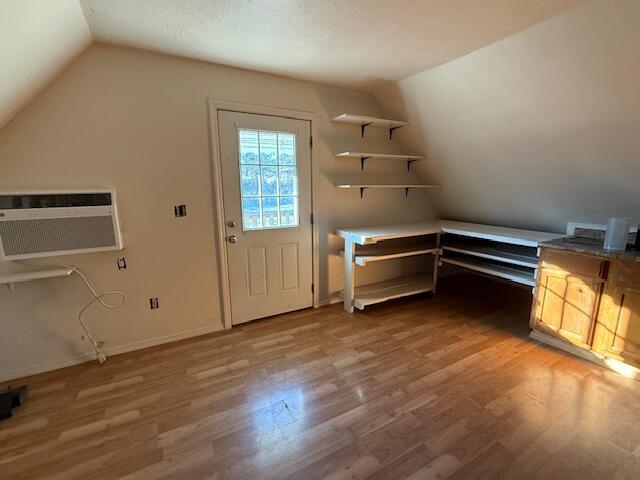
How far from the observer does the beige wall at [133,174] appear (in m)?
2.08

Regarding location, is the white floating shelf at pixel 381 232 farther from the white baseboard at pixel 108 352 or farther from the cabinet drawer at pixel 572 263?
the white baseboard at pixel 108 352

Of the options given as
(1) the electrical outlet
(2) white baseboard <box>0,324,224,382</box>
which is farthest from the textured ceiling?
(2) white baseboard <box>0,324,224,382</box>

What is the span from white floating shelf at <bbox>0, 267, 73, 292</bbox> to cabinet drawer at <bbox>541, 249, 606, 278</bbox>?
3706mm

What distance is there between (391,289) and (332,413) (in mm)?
1878

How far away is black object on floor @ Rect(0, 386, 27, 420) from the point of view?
181cm

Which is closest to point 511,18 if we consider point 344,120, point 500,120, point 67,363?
point 500,120

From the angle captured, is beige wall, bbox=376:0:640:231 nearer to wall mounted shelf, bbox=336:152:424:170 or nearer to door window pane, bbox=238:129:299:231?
wall mounted shelf, bbox=336:152:424:170

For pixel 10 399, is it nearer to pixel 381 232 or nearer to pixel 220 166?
pixel 220 166

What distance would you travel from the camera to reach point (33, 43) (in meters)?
1.56

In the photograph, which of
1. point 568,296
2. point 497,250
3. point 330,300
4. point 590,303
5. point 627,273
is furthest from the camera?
point 330,300

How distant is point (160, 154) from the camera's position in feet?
7.84

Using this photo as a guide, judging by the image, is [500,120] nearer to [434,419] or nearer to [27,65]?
[434,419]

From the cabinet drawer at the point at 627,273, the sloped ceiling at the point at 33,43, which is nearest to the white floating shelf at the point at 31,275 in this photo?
the sloped ceiling at the point at 33,43

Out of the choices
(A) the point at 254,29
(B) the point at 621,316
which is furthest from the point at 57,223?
(B) the point at 621,316
